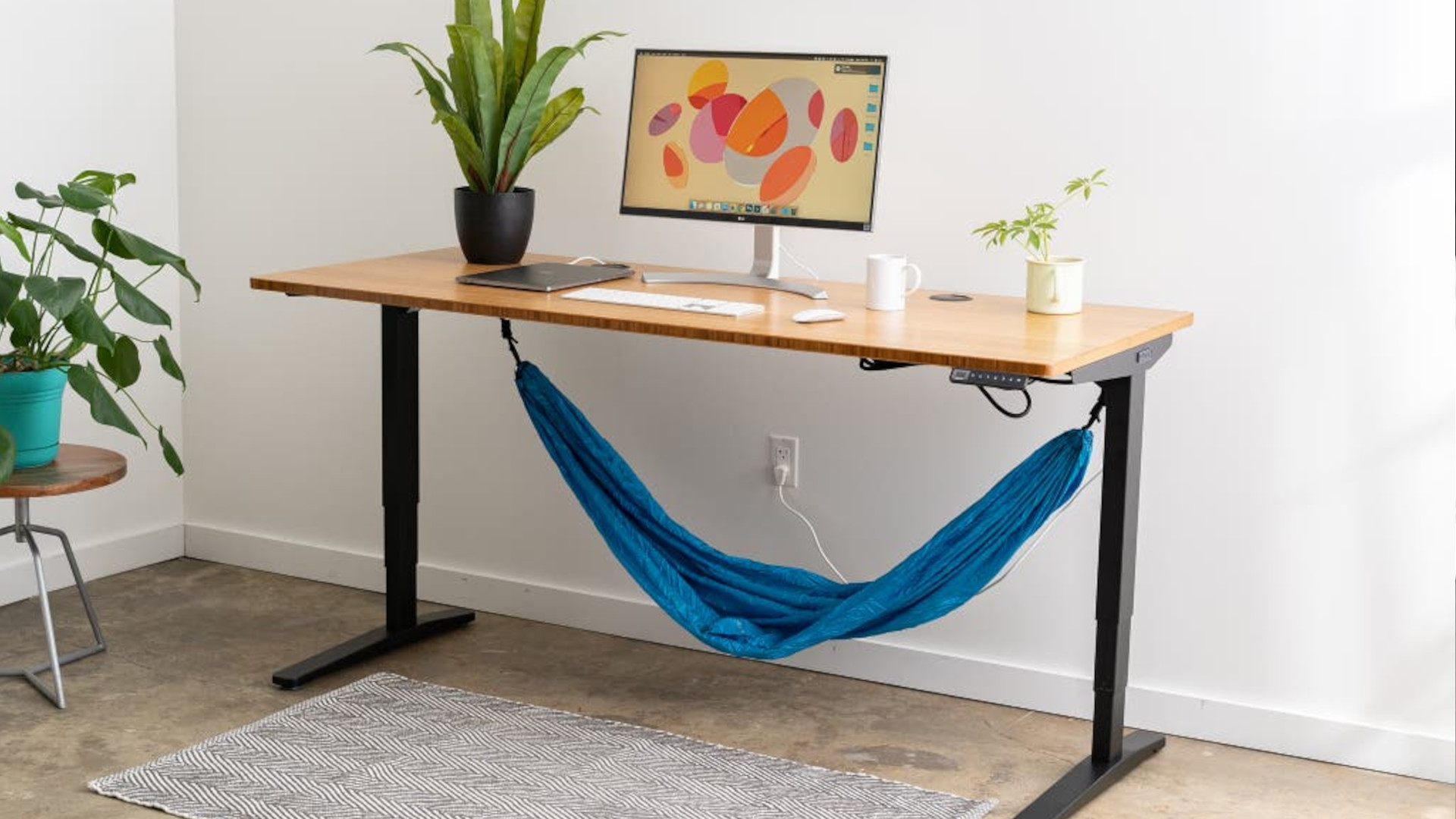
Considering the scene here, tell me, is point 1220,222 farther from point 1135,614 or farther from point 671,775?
point 671,775

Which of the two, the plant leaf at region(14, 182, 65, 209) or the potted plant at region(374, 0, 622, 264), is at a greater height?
the potted plant at region(374, 0, 622, 264)

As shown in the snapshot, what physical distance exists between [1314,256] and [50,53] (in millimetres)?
2610

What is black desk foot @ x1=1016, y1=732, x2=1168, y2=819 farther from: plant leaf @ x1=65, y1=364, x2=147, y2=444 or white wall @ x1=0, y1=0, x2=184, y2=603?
white wall @ x1=0, y1=0, x2=184, y2=603

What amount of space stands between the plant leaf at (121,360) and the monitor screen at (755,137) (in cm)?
95

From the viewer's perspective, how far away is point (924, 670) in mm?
3260

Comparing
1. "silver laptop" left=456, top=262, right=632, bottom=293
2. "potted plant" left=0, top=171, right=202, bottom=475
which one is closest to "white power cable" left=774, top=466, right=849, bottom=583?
"silver laptop" left=456, top=262, right=632, bottom=293

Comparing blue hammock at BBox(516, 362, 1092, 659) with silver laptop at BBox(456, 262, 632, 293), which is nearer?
blue hammock at BBox(516, 362, 1092, 659)

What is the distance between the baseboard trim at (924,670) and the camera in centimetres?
292

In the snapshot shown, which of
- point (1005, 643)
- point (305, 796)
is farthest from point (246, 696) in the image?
point (1005, 643)

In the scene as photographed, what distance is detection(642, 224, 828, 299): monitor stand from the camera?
3.02 metres

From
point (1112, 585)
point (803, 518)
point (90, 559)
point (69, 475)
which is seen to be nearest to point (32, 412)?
point (69, 475)

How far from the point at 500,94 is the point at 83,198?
30.0 inches

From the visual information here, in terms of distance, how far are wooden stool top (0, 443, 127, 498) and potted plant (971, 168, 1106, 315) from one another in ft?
5.39

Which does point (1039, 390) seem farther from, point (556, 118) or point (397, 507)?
point (397, 507)
